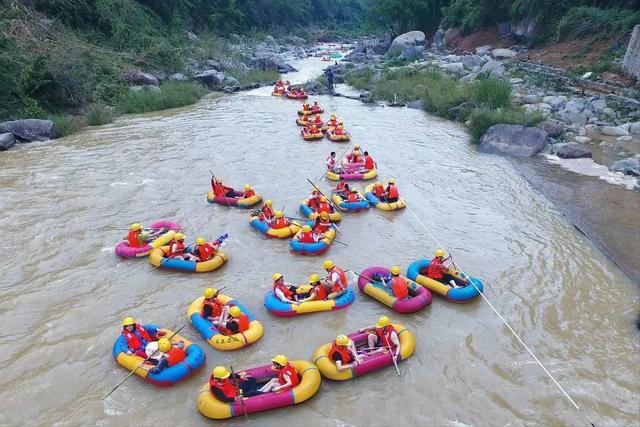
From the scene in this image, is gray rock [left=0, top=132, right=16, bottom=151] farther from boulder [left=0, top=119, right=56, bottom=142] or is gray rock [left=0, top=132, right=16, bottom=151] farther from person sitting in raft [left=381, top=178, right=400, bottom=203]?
person sitting in raft [left=381, top=178, right=400, bottom=203]

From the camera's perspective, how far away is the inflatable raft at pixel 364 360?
23.1ft

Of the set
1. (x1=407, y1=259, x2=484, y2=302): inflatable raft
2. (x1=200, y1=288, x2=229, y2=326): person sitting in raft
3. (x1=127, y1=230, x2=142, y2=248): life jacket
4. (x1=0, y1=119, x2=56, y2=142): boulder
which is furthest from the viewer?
(x1=0, y1=119, x2=56, y2=142): boulder

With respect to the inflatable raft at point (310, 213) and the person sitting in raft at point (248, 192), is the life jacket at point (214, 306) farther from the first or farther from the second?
the person sitting in raft at point (248, 192)

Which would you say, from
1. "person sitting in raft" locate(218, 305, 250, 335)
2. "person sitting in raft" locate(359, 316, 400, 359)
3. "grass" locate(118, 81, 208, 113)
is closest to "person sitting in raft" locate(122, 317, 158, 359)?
"person sitting in raft" locate(218, 305, 250, 335)

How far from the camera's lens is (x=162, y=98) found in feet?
79.9

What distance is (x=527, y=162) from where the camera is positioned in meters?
16.0

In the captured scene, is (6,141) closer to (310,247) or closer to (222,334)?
(310,247)

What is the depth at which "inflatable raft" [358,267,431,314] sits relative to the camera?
861 centimetres

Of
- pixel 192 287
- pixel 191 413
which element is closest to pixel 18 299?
pixel 192 287

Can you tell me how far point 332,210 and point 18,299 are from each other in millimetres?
Result: 6962

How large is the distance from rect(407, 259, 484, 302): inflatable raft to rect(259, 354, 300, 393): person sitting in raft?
3.48 metres

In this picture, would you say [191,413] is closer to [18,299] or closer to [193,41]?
[18,299]

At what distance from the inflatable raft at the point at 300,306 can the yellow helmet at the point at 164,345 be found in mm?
2046

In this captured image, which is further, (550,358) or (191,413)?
(550,358)
